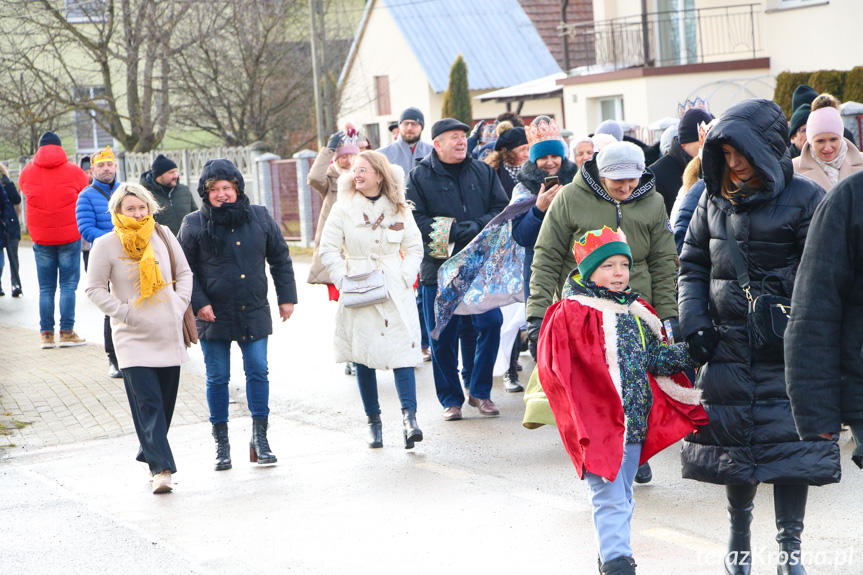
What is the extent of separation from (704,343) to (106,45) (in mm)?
26719

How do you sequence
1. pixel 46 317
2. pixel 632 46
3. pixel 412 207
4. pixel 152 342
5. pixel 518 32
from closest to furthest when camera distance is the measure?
1. pixel 152 342
2. pixel 412 207
3. pixel 46 317
4. pixel 632 46
5. pixel 518 32

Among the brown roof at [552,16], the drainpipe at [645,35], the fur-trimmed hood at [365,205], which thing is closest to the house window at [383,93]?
the brown roof at [552,16]

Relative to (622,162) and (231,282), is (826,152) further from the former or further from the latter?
(231,282)

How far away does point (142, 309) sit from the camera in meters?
6.77

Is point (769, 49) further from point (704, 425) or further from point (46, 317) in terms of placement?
point (704, 425)

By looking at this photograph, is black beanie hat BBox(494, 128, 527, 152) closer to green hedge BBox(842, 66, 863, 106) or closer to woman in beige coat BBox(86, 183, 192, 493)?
woman in beige coat BBox(86, 183, 192, 493)

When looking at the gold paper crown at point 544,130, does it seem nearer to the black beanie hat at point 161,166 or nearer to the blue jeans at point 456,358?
the blue jeans at point 456,358

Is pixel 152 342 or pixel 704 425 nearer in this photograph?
pixel 704 425

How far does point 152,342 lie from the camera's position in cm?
676

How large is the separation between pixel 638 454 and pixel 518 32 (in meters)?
34.6

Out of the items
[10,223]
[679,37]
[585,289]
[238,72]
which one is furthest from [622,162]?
[238,72]

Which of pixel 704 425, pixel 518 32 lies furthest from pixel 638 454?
pixel 518 32

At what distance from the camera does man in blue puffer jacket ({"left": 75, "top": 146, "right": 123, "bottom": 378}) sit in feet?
33.9

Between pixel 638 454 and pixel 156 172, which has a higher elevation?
pixel 156 172
